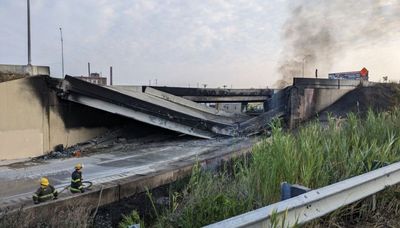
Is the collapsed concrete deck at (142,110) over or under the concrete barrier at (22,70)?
under

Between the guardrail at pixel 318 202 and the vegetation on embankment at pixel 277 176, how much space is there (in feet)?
0.74

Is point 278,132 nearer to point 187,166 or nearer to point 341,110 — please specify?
point 187,166

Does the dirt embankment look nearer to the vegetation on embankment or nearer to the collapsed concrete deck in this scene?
the collapsed concrete deck

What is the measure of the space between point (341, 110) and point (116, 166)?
12346 mm

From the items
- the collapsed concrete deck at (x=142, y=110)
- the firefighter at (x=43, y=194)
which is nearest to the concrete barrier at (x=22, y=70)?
the collapsed concrete deck at (x=142, y=110)

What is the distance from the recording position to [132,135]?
19672 millimetres

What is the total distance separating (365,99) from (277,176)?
17.0 metres

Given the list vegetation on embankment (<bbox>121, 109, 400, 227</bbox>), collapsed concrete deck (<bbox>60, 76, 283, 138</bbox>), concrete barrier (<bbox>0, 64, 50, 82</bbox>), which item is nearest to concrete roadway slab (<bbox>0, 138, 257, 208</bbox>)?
collapsed concrete deck (<bbox>60, 76, 283, 138</bbox>)

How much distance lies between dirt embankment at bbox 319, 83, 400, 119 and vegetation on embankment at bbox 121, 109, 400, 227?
13800 millimetres

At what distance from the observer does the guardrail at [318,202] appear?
2.58m

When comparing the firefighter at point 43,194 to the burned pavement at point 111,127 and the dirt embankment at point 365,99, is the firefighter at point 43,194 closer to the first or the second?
the burned pavement at point 111,127

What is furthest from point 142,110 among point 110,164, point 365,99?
point 365,99

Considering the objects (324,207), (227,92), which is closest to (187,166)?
(324,207)

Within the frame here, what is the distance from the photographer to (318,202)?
3.16 m
